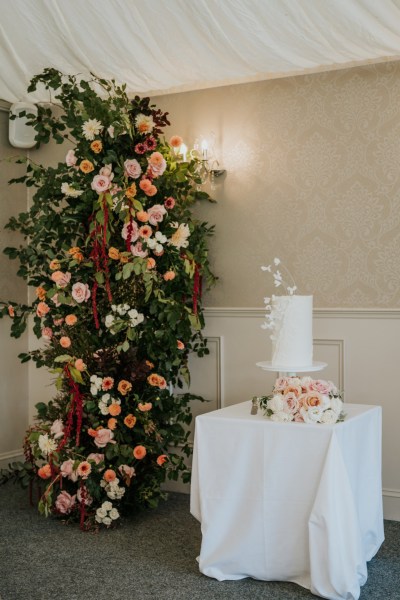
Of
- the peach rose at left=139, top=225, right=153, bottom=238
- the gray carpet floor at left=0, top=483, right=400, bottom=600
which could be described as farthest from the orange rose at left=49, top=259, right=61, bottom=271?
the gray carpet floor at left=0, top=483, right=400, bottom=600

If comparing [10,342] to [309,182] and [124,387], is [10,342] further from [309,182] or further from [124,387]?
[309,182]

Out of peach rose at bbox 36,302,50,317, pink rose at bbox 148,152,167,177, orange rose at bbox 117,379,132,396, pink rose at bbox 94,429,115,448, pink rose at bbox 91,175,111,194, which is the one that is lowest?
pink rose at bbox 94,429,115,448

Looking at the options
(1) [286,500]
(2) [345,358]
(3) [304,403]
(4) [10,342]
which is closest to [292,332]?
(3) [304,403]

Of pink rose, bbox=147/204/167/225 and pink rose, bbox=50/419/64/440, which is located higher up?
pink rose, bbox=147/204/167/225

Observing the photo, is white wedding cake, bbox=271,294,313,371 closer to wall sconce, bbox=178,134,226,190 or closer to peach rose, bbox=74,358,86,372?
peach rose, bbox=74,358,86,372

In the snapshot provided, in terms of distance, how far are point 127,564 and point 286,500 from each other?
0.83m

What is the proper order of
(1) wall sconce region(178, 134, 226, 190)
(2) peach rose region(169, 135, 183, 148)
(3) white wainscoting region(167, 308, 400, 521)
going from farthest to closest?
1. (1) wall sconce region(178, 134, 226, 190)
2. (2) peach rose region(169, 135, 183, 148)
3. (3) white wainscoting region(167, 308, 400, 521)

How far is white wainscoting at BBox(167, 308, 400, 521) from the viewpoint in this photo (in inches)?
165

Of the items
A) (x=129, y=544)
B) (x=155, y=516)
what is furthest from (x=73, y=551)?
(x=155, y=516)

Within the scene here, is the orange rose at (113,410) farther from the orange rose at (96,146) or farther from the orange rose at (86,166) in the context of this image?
the orange rose at (96,146)

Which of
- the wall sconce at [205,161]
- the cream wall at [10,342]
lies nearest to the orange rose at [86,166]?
the wall sconce at [205,161]

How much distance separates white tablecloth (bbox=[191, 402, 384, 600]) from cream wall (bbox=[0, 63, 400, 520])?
0.82 m

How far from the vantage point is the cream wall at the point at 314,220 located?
13.8 feet

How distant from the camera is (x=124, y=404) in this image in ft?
13.9
